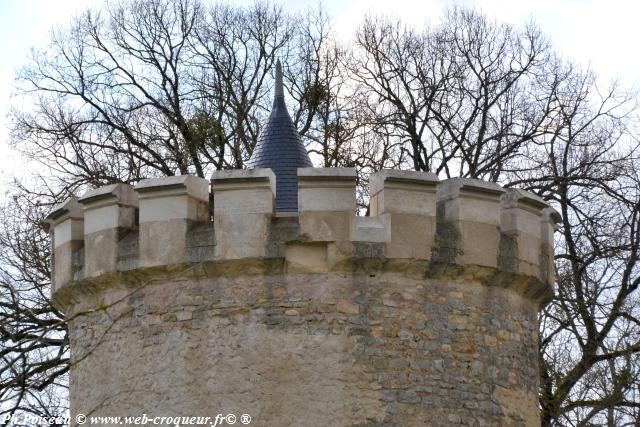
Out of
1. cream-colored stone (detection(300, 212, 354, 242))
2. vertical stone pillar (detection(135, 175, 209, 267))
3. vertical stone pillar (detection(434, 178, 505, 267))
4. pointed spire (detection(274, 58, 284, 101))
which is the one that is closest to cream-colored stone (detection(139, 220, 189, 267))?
vertical stone pillar (detection(135, 175, 209, 267))

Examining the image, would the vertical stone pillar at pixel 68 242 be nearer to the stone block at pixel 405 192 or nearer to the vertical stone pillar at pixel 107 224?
the vertical stone pillar at pixel 107 224

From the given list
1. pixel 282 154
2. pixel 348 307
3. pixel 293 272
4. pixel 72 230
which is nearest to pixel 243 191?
pixel 293 272

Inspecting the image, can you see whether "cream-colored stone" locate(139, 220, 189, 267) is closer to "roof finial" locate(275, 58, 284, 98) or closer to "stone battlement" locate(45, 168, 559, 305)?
"stone battlement" locate(45, 168, 559, 305)

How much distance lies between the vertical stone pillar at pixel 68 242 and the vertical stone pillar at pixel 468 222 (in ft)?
7.37

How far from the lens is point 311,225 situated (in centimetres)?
834

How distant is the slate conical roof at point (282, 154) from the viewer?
9.56m

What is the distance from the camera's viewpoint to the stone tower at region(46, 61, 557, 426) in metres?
8.24

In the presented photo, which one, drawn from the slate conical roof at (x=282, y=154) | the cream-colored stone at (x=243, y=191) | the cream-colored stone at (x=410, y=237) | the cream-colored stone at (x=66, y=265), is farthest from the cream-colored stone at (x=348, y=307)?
the cream-colored stone at (x=66, y=265)

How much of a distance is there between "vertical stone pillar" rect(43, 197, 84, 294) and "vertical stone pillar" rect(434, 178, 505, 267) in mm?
2246

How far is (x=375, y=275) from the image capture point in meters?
8.37

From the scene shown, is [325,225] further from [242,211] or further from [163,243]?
[163,243]

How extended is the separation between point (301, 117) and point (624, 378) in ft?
15.8

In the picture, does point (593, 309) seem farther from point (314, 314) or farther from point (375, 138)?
point (314, 314)

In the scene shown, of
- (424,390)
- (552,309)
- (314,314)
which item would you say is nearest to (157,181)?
(314,314)
